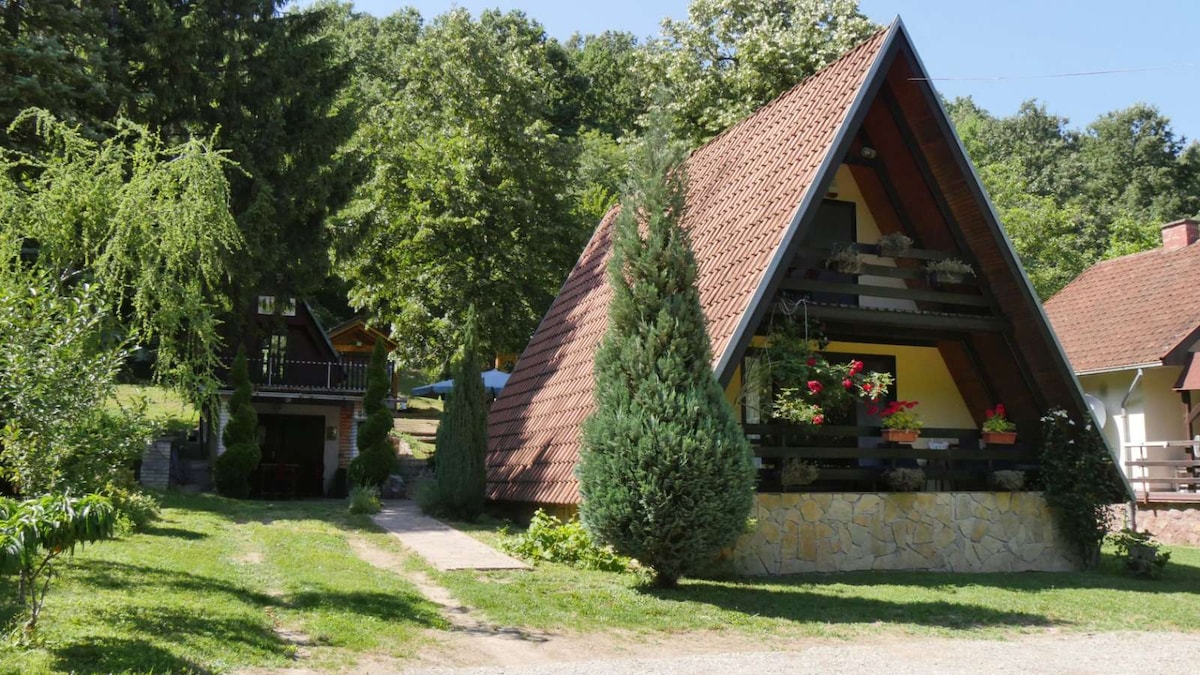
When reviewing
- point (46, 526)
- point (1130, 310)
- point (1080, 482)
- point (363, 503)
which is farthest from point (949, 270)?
point (1130, 310)

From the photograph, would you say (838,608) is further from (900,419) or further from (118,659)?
(118,659)

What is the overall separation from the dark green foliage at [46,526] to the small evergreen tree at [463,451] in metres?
8.99

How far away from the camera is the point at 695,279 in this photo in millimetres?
9711

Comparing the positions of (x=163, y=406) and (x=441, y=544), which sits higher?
(x=163, y=406)

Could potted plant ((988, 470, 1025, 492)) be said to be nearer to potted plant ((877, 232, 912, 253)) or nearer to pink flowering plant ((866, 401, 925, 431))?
pink flowering plant ((866, 401, 925, 431))

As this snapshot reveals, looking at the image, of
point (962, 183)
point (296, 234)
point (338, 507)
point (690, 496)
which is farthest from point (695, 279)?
point (296, 234)

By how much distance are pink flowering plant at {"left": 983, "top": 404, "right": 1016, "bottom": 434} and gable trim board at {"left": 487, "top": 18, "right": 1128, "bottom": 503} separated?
1.70ft

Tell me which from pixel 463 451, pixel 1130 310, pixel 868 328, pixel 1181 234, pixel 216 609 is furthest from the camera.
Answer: pixel 1181 234

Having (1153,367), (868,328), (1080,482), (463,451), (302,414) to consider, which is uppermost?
(1153,367)

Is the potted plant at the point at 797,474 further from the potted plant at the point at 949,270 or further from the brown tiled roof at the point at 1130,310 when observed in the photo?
the brown tiled roof at the point at 1130,310

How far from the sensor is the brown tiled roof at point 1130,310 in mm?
20484

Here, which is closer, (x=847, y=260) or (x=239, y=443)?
(x=847, y=260)

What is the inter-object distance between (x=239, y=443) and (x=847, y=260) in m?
15.3

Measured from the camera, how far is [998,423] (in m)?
12.9
